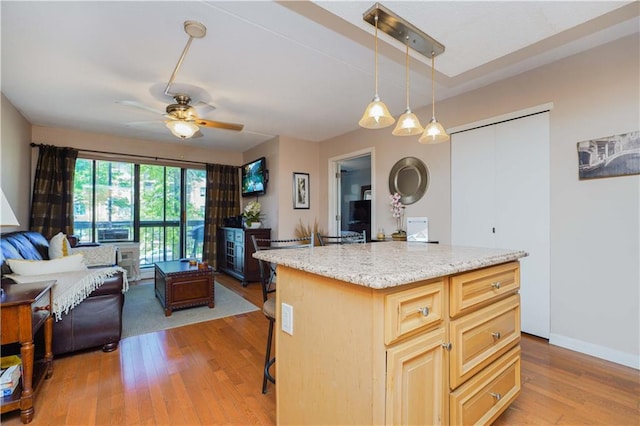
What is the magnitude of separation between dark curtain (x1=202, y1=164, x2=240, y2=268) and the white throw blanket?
321 cm

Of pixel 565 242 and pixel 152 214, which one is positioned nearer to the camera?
pixel 565 242

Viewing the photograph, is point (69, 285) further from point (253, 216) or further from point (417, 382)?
point (253, 216)

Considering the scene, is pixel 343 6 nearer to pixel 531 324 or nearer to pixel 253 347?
pixel 253 347

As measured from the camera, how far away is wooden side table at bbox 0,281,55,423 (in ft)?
4.91

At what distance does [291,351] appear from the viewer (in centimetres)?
130

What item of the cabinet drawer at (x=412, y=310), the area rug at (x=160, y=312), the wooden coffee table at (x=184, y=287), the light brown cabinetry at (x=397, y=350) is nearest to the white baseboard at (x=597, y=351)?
the light brown cabinetry at (x=397, y=350)

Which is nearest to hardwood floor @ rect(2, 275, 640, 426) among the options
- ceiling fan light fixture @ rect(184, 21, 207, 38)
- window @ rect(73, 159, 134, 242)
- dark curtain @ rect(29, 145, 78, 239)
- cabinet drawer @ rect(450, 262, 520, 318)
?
cabinet drawer @ rect(450, 262, 520, 318)

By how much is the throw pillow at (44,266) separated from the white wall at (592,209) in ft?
13.0

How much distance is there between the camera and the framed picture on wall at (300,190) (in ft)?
16.1

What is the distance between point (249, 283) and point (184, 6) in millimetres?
3760

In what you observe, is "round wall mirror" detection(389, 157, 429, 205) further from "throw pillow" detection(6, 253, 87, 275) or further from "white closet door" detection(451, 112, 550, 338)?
"throw pillow" detection(6, 253, 87, 275)

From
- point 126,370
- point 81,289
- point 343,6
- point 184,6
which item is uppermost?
point 184,6

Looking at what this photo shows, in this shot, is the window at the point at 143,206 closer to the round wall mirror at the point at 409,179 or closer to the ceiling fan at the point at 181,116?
the ceiling fan at the point at 181,116

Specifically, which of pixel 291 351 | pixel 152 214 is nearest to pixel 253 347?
pixel 291 351
